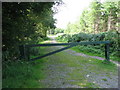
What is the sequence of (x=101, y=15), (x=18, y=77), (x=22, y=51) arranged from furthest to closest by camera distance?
(x=101, y=15), (x=22, y=51), (x=18, y=77)

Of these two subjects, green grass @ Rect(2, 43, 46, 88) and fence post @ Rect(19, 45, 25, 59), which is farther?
fence post @ Rect(19, 45, 25, 59)

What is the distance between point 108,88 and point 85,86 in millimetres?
679

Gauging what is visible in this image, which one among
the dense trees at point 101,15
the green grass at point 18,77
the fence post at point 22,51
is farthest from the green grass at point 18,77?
the dense trees at point 101,15

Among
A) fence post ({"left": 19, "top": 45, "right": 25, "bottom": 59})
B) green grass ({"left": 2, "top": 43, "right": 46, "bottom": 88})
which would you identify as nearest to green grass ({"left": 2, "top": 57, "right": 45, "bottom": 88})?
green grass ({"left": 2, "top": 43, "right": 46, "bottom": 88})

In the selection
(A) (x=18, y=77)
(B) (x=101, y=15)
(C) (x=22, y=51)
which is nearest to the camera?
(A) (x=18, y=77)

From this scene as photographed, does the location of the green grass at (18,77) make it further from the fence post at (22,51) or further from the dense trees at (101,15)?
the dense trees at (101,15)

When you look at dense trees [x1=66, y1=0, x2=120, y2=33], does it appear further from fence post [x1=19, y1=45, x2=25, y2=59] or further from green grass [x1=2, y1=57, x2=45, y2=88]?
green grass [x1=2, y1=57, x2=45, y2=88]

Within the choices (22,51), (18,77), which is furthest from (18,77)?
(22,51)

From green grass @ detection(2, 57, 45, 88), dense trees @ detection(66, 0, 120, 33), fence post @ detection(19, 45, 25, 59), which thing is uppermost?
dense trees @ detection(66, 0, 120, 33)

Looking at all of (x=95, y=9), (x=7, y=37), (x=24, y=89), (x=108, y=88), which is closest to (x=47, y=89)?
(x=24, y=89)

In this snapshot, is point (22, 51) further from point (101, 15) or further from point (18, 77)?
point (101, 15)

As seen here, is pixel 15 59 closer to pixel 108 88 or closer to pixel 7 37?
pixel 7 37

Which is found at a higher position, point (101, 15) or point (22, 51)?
point (101, 15)

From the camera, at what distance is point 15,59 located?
4.47 metres
